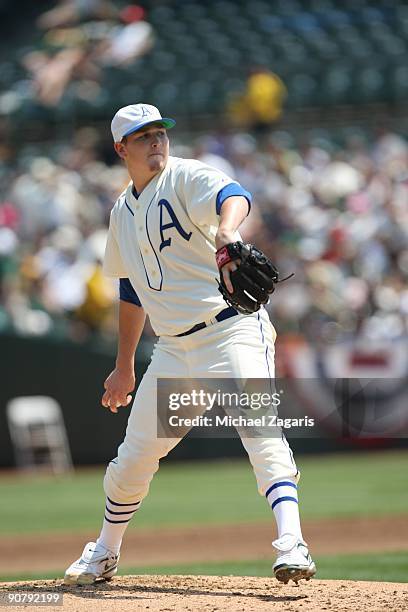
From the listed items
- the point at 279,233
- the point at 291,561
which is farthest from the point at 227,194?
the point at 279,233

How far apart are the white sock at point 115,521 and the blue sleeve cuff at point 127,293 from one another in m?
0.89

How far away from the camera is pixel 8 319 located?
13.1 meters

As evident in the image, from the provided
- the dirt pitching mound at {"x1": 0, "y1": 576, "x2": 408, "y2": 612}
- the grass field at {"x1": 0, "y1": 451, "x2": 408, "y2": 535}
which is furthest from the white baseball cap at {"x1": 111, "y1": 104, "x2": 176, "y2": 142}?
the grass field at {"x1": 0, "y1": 451, "x2": 408, "y2": 535}

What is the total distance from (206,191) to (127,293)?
807 millimetres

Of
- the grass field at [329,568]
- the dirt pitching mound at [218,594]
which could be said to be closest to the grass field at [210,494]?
→ the grass field at [329,568]

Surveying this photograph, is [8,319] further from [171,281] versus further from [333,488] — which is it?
[171,281]

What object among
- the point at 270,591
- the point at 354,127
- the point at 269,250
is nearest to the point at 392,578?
the point at 270,591

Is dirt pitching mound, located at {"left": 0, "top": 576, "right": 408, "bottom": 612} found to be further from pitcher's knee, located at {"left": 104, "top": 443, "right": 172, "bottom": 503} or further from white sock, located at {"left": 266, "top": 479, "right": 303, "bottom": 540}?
pitcher's knee, located at {"left": 104, "top": 443, "right": 172, "bottom": 503}

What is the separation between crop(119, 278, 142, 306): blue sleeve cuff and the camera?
5320mm

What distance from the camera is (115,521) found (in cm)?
523

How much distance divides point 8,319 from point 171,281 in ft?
27.7

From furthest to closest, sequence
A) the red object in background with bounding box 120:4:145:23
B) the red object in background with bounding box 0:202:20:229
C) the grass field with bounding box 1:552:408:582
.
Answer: the red object in background with bounding box 120:4:145:23 < the red object in background with bounding box 0:202:20:229 < the grass field with bounding box 1:552:408:582

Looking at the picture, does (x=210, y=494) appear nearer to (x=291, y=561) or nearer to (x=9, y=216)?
(x=9, y=216)

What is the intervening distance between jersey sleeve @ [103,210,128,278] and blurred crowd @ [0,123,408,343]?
7.48 meters
